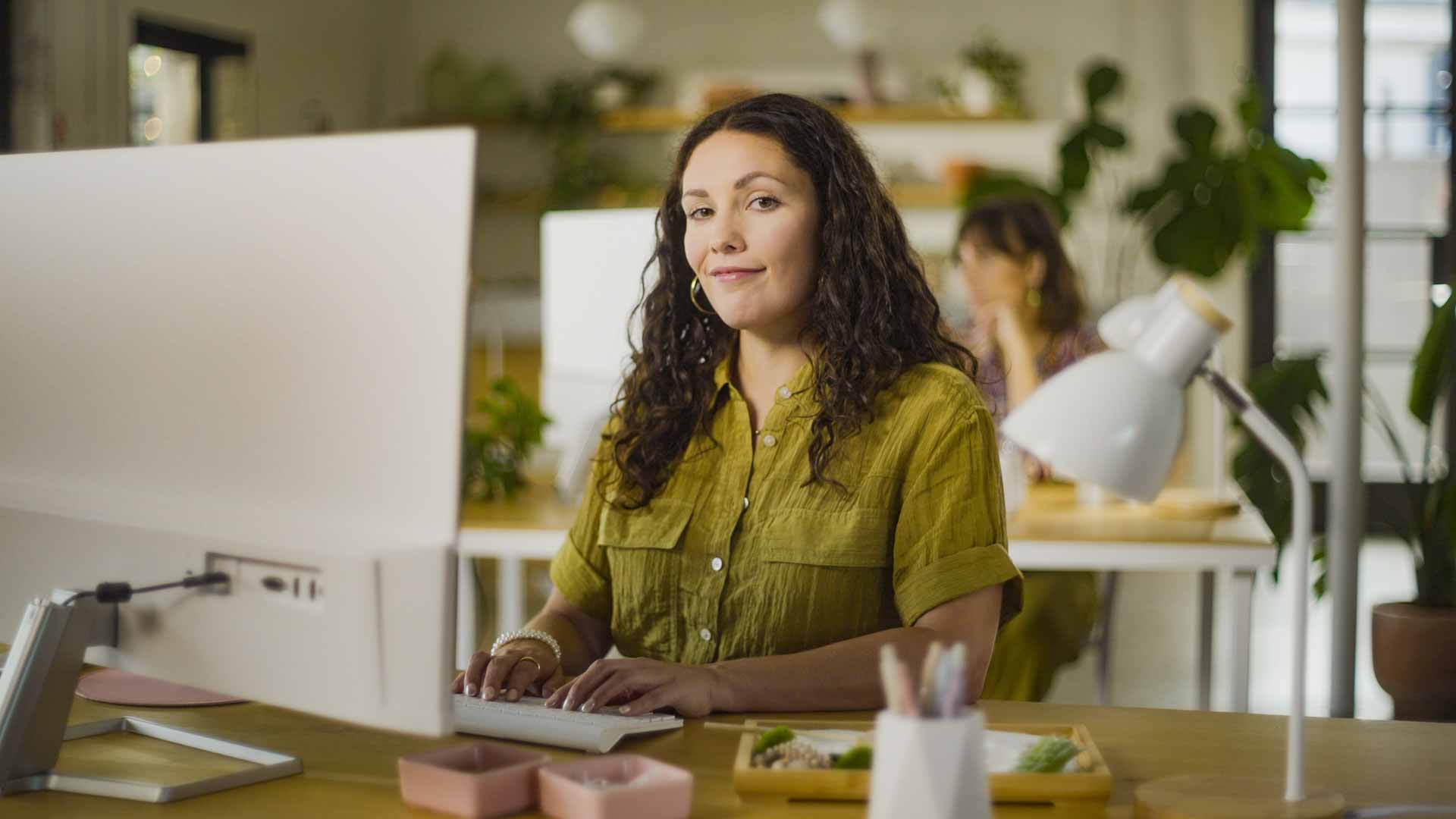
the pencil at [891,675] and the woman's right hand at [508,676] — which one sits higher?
the pencil at [891,675]

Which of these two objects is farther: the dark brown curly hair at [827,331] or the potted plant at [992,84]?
the potted plant at [992,84]

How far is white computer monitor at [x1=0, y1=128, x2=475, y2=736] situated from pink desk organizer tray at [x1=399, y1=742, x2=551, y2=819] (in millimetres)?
102

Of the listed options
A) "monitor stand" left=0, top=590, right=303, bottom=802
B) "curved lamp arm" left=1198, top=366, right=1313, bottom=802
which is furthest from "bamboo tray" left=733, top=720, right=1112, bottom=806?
"monitor stand" left=0, top=590, right=303, bottom=802

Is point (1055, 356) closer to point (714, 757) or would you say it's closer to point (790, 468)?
point (790, 468)

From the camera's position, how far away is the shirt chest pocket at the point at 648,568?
1.62 m

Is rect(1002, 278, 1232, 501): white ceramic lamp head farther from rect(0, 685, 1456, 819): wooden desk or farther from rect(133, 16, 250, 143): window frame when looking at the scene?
rect(133, 16, 250, 143): window frame

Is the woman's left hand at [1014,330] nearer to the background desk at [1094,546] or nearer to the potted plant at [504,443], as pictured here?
the background desk at [1094,546]

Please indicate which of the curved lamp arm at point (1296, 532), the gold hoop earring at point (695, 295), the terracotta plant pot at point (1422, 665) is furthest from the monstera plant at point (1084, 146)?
the curved lamp arm at point (1296, 532)

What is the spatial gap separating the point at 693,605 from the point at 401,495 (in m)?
0.68

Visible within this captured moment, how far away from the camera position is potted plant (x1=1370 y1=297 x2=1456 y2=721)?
199cm

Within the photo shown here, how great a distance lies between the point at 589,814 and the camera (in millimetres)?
1017

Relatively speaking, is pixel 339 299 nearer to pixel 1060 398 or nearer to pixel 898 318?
pixel 1060 398

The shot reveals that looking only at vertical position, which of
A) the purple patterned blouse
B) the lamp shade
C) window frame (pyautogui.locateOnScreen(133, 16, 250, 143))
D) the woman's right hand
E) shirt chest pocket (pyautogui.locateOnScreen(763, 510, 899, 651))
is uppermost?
window frame (pyautogui.locateOnScreen(133, 16, 250, 143))

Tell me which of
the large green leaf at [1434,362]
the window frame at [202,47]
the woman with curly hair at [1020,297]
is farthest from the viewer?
the window frame at [202,47]
